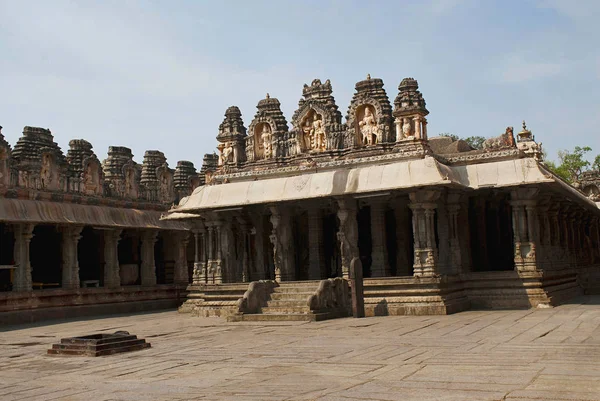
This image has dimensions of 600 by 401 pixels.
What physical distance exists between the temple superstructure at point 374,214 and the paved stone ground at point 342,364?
3.03 metres

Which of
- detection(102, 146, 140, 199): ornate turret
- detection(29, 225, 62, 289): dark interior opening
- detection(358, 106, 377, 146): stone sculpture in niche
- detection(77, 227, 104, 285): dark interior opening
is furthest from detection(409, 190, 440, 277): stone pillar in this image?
detection(77, 227, 104, 285): dark interior opening

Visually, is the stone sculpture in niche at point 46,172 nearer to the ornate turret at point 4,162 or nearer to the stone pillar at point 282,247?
the ornate turret at point 4,162

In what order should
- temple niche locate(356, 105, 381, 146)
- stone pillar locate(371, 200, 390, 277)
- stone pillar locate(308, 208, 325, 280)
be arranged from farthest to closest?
1. stone pillar locate(308, 208, 325, 280)
2. temple niche locate(356, 105, 381, 146)
3. stone pillar locate(371, 200, 390, 277)

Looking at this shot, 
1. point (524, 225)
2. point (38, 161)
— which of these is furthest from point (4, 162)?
point (524, 225)

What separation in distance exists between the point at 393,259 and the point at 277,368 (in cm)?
1654

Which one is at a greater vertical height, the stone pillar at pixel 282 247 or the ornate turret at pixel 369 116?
the ornate turret at pixel 369 116

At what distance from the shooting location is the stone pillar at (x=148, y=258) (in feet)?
106

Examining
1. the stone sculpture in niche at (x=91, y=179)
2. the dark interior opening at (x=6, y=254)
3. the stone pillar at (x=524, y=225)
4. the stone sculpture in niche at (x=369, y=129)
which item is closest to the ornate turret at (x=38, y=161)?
the stone sculpture in niche at (x=91, y=179)

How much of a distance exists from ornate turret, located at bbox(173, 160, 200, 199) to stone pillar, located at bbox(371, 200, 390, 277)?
15015 millimetres

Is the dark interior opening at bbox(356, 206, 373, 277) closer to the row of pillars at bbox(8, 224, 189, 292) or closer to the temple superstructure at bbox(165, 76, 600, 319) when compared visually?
the temple superstructure at bbox(165, 76, 600, 319)

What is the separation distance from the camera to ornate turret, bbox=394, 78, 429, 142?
22641mm

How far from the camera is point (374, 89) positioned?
23.9 meters

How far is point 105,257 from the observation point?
3012 centimetres

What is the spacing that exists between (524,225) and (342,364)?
485 inches
